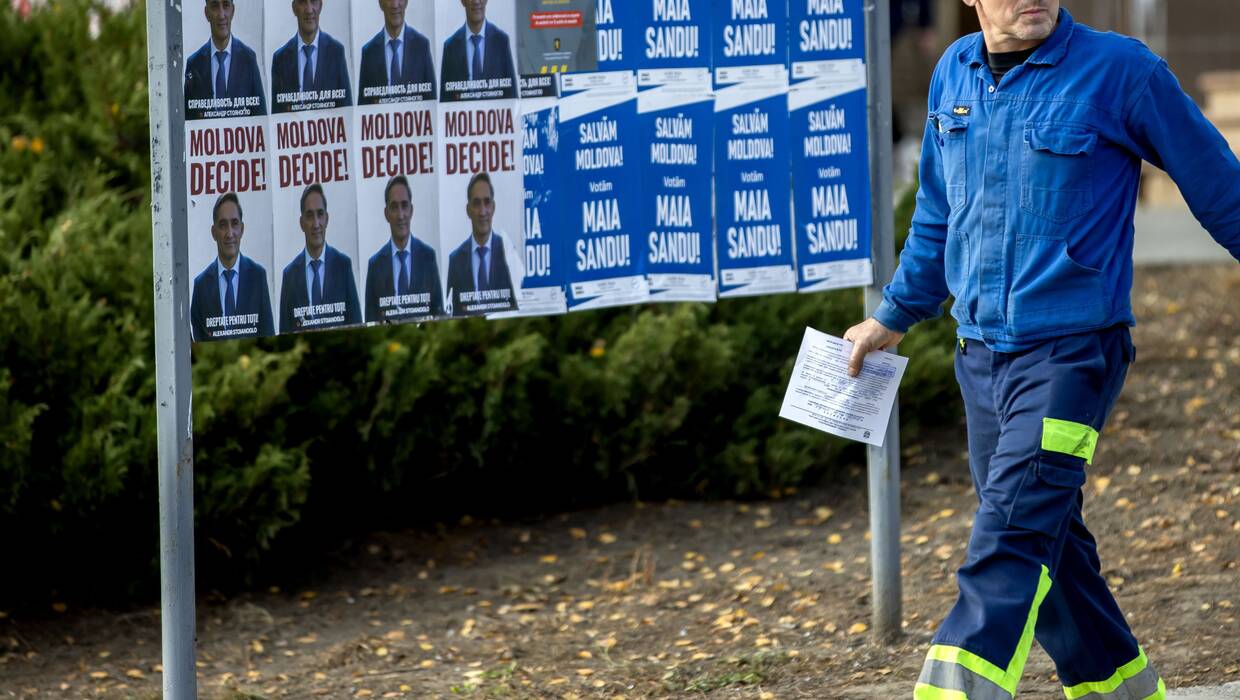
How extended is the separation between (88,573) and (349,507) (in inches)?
39.1

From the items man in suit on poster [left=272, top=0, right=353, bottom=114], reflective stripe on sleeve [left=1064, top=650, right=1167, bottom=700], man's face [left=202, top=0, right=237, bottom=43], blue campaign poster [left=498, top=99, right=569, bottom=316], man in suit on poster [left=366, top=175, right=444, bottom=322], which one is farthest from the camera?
blue campaign poster [left=498, top=99, right=569, bottom=316]

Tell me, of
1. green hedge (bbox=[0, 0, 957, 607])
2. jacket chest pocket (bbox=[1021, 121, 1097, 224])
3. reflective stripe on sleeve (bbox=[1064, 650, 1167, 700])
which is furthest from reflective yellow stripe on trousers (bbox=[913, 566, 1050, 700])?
green hedge (bbox=[0, 0, 957, 607])

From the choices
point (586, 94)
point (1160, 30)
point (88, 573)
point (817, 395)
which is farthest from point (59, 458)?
point (1160, 30)

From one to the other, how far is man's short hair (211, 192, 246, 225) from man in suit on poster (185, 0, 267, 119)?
0.18 meters

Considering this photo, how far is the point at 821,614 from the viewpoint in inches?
192

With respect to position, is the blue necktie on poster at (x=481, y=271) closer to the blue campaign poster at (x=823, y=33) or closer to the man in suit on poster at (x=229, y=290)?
the man in suit on poster at (x=229, y=290)

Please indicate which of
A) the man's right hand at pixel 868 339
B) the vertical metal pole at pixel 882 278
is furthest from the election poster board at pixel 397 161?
the vertical metal pole at pixel 882 278

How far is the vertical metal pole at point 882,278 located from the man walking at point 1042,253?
1109 millimetres

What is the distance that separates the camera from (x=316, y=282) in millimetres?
3725

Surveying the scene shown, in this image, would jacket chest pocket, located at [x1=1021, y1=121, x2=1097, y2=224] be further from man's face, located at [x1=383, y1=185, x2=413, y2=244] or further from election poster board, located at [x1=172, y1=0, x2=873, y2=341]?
man's face, located at [x1=383, y1=185, x2=413, y2=244]

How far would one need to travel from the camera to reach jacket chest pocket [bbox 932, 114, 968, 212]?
3.21 metres

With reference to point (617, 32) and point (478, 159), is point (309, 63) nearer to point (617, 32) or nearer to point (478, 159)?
point (478, 159)

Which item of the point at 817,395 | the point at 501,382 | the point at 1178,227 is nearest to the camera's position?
the point at 817,395

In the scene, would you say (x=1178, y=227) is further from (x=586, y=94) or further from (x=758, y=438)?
(x=586, y=94)
